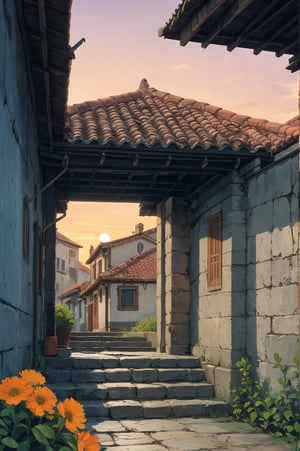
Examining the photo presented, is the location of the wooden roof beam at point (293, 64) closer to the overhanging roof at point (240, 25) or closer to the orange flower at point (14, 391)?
the overhanging roof at point (240, 25)

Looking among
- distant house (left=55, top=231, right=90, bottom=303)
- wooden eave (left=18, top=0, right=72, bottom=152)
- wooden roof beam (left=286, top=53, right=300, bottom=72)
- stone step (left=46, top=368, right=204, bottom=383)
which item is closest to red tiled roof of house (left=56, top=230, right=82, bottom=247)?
distant house (left=55, top=231, right=90, bottom=303)

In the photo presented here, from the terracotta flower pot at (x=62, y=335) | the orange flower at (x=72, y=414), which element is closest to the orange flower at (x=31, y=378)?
the orange flower at (x=72, y=414)

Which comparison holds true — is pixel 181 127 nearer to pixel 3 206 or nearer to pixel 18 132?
pixel 18 132

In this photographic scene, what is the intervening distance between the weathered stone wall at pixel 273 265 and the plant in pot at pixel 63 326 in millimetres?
3664

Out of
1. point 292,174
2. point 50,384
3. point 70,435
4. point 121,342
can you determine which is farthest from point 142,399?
point 70,435

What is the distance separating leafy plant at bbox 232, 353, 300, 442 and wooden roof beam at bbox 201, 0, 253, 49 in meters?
3.66

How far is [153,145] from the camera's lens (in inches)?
369

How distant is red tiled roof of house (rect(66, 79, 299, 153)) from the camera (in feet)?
30.8

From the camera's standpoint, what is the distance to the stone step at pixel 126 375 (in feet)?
32.2

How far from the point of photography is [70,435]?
2.85 metres

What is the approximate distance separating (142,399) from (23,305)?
3.26 meters

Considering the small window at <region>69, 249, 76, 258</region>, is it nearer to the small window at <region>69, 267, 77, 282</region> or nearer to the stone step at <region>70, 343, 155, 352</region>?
the small window at <region>69, 267, 77, 282</region>

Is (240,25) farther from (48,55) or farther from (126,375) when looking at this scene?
(126,375)

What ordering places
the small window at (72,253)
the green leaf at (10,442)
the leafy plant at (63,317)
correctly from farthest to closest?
1. the small window at (72,253)
2. the leafy plant at (63,317)
3. the green leaf at (10,442)
